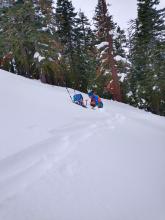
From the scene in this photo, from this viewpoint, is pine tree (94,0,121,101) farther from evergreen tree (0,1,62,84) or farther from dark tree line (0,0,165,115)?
evergreen tree (0,1,62,84)

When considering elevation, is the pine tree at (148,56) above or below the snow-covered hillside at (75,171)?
above

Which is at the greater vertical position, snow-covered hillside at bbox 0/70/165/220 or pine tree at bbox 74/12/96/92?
pine tree at bbox 74/12/96/92

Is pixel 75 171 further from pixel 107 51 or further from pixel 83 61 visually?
pixel 83 61

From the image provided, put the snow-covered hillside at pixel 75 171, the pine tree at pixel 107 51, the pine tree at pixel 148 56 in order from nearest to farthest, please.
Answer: the snow-covered hillside at pixel 75 171 → the pine tree at pixel 107 51 → the pine tree at pixel 148 56

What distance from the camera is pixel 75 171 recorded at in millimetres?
4977

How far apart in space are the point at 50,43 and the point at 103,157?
1979 centimetres

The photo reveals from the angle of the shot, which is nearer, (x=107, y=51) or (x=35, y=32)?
(x=35, y=32)

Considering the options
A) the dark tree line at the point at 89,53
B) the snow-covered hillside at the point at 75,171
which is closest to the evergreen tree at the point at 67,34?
the dark tree line at the point at 89,53

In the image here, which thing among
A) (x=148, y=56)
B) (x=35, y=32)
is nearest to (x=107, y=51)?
(x=148, y=56)

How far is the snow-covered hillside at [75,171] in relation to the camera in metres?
3.89

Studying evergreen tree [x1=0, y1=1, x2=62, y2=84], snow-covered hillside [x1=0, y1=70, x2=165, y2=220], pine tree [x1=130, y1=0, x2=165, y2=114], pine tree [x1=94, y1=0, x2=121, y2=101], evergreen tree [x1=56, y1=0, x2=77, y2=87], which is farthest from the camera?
evergreen tree [x1=56, y1=0, x2=77, y2=87]

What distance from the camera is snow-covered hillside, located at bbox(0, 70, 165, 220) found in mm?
3895

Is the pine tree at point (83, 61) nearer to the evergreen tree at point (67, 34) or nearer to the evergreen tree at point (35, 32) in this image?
the evergreen tree at point (67, 34)

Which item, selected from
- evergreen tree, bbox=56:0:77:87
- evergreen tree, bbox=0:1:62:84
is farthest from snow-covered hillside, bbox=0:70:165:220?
evergreen tree, bbox=56:0:77:87
